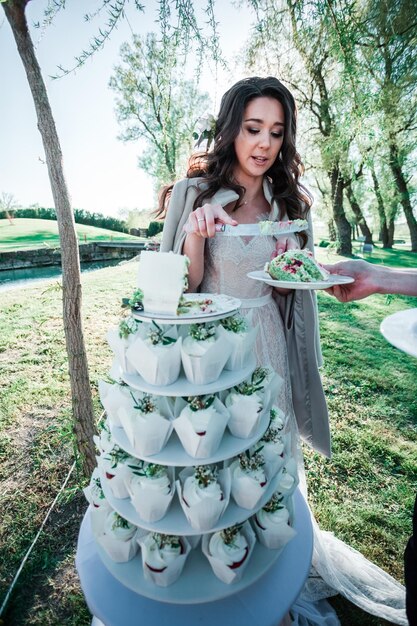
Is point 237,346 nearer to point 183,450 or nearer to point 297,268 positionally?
point 183,450

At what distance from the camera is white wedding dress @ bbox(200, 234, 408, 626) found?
5.90ft

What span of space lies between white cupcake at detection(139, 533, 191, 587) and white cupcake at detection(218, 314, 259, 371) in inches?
23.9

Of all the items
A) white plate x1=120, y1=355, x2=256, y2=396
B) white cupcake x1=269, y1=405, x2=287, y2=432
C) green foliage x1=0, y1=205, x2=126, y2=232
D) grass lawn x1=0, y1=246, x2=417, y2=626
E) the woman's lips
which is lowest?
grass lawn x1=0, y1=246, x2=417, y2=626

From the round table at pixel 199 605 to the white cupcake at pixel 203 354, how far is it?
29.4 inches

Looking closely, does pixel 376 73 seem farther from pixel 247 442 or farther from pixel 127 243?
pixel 127 243

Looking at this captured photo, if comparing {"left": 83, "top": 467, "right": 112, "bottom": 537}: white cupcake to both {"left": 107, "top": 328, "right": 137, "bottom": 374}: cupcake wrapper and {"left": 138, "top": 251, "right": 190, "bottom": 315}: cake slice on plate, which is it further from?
{"left": 138, "top": 251, "right": 190, "bottom": 315}: cake slice on plate

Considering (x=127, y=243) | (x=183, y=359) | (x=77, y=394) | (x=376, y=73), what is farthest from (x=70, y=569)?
(x=127, y=243)

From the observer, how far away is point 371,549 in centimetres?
221

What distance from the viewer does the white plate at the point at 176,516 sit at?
1.04 meters

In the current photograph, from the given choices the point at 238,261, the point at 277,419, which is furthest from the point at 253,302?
the point at 277,419

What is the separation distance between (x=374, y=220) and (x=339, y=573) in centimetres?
2713

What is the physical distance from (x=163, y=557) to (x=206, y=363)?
0.64m

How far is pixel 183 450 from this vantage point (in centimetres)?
108

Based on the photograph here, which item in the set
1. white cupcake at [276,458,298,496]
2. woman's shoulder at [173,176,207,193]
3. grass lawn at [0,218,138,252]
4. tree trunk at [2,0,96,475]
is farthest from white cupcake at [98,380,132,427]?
grass lawn at [0,218,138,252]
